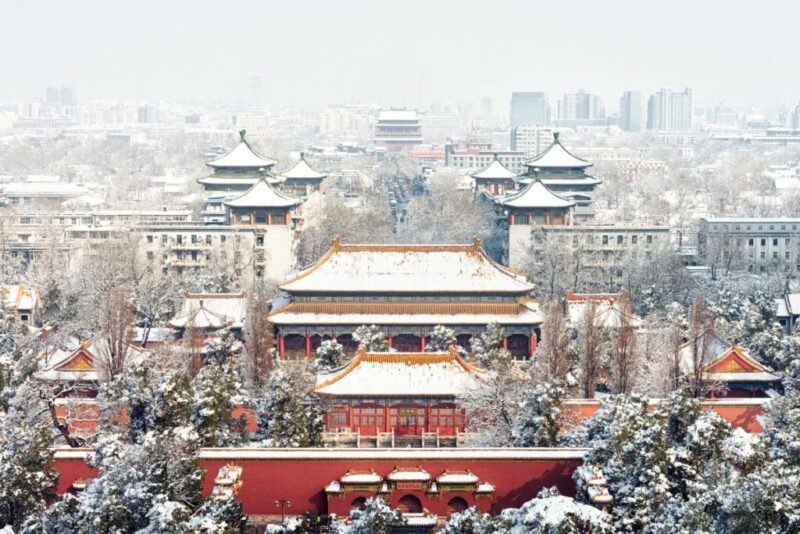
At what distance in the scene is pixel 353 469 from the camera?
2256 cm

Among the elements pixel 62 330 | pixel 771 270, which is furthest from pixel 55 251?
pixel 771 270

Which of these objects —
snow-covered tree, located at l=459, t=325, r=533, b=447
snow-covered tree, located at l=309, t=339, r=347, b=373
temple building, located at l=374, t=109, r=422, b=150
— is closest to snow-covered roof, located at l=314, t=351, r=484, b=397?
snow-covered tree, located at l=459, t=325, r=533, b=447

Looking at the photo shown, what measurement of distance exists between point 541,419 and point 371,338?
337 inches

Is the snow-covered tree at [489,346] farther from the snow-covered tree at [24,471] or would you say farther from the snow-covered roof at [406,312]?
the snow-covered tree at [24,471]

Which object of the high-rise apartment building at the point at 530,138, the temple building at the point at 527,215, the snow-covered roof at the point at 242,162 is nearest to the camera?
the temple building at the point at 527,215

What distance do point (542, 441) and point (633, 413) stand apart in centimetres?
279

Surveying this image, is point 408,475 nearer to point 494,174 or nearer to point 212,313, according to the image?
point 212,313

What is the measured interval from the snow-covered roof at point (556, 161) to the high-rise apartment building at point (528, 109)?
446 feet

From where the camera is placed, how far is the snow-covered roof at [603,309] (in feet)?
108

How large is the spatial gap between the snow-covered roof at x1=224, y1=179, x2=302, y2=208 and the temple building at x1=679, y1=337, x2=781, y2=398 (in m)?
22.4

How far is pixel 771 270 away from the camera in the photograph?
171ft

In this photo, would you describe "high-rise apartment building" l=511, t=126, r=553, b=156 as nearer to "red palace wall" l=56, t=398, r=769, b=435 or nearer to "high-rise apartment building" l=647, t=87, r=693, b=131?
"high-rise apartment building" l=647, t=87, r=693, b=131

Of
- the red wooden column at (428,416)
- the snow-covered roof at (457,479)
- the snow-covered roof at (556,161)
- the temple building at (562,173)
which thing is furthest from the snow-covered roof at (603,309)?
the snow-covered roof at (556,161)

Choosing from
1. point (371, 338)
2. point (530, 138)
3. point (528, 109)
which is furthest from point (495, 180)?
point (528, 109)
